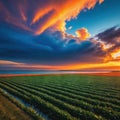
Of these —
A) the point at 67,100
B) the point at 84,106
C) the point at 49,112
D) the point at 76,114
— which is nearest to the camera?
the point at 76,114

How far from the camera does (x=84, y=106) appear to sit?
1714 cm

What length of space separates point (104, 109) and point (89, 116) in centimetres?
256

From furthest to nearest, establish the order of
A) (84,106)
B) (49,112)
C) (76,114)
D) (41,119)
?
(84,106) → (49,112) → (76,114) → (41,119)

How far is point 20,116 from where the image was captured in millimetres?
14258

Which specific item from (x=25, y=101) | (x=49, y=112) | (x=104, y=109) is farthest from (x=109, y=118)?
(x=25, y=101)

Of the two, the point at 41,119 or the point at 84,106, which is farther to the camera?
the point at 84,106

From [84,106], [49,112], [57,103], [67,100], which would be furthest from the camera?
[67,100]

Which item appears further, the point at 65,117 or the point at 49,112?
the point at 49,112

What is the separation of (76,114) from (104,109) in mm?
A: 3070

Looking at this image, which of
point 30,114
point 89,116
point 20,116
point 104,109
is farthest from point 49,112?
point 104,109

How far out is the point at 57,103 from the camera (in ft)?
60.7

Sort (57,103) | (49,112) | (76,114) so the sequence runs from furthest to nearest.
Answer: (57,103) → (49,112) → (76,114)

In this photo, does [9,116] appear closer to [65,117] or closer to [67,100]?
[65,117]

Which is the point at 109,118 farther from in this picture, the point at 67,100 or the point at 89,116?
the point at 67,100
